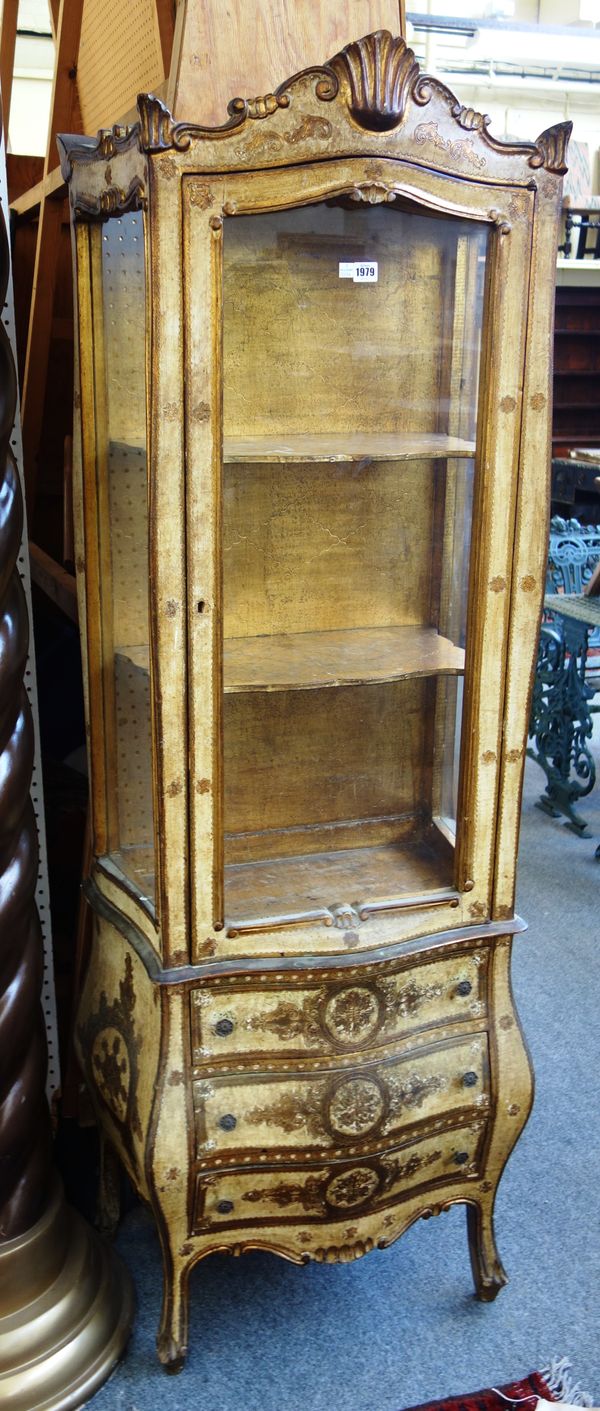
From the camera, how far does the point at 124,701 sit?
2035 millimetres

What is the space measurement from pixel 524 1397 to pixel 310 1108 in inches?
22.6

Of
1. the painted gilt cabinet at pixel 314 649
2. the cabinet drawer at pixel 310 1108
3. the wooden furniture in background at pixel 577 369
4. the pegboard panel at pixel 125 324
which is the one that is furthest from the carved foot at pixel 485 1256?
the wooden furniture in background at pixel 577 369

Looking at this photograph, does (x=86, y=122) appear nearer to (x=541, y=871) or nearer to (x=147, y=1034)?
(x=147, y=1034)

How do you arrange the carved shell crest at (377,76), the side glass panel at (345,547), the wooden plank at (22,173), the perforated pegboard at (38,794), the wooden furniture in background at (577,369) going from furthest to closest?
the wooden furniture in background at (577,369)
the wooden plank at (22,173)
the perforated pegboard at (38,794)
the side glass panel at (345,547)
the carved shell crest at (377,76)

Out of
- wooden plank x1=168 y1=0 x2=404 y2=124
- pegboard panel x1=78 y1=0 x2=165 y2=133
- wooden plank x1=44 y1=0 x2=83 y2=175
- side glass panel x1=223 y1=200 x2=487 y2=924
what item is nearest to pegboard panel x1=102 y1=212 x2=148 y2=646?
side glass panel x1=223 y1=200 x2=487 y2=924

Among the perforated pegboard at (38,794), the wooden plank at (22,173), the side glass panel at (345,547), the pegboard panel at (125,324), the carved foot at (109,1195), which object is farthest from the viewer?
the wooden plank at (22,173)

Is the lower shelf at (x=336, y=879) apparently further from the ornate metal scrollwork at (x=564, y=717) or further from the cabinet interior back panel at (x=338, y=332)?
the ornate metal scrollwork at (x=564, y=717)

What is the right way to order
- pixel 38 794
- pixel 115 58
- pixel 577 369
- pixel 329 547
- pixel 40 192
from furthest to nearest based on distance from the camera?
1. pixel 577 369
2. pixel 40 192
3. pixel 38 794
4. pixel 115 58
5. pixel 329 547

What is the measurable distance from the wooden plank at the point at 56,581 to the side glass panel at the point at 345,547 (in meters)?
0.46

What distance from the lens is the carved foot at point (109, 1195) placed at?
2305 mm

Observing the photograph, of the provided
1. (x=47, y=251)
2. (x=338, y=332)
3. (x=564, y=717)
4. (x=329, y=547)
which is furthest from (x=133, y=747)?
(x=564, y=717)

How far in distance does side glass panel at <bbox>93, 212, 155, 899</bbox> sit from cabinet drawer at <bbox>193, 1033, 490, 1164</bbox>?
0.34 meters

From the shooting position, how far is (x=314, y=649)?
2.03 metres

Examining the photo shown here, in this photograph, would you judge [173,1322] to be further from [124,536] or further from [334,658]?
[124,536]
